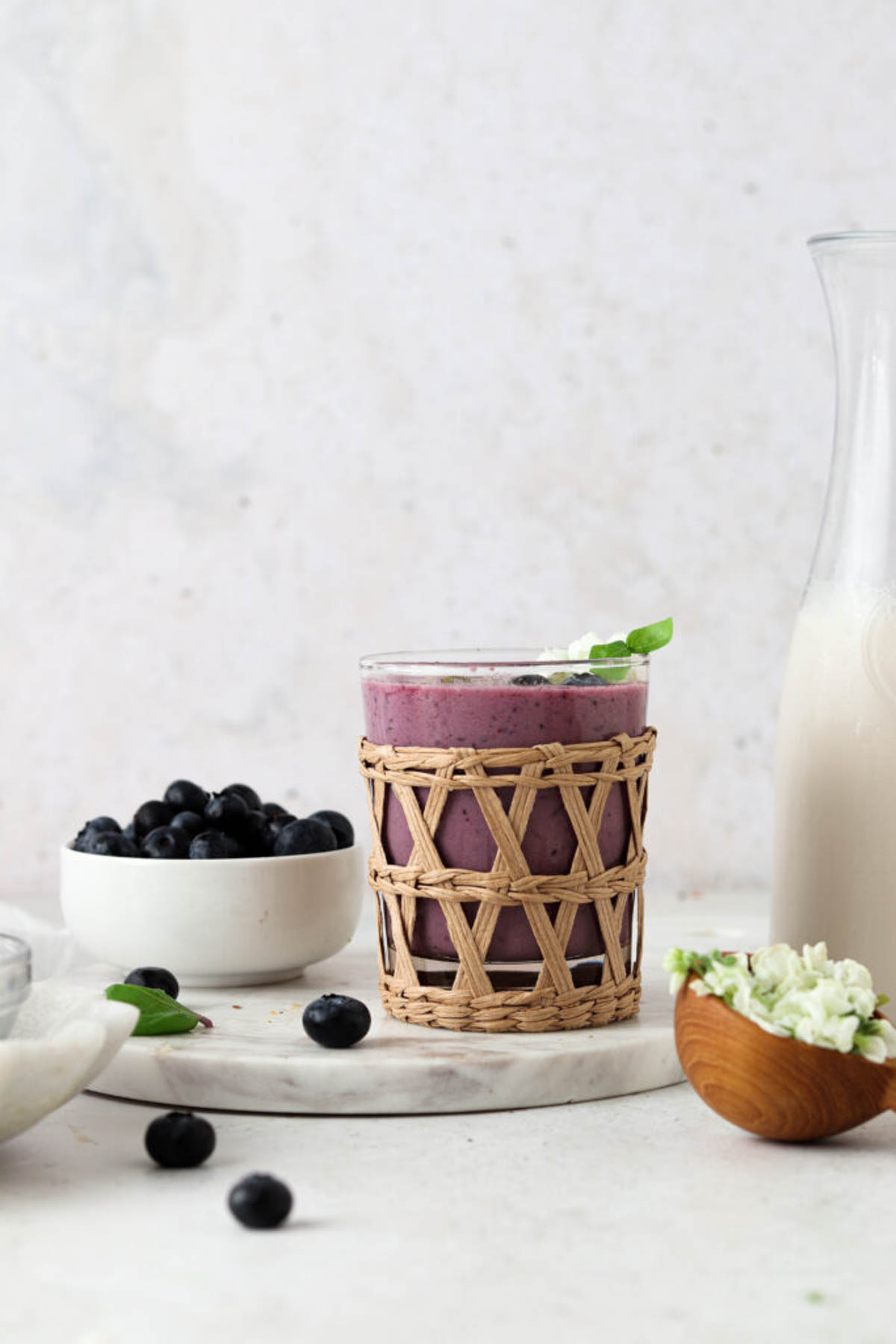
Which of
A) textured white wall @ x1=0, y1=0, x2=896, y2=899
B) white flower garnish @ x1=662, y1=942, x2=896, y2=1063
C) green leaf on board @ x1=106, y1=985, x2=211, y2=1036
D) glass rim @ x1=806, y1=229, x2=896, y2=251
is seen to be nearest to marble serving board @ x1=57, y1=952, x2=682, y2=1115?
green leaf on board @ x1=106, y1=985, x2=211, y2=1036

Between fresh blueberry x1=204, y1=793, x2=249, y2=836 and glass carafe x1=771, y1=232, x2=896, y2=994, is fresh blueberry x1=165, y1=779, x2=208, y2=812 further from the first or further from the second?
glass carafe x1=771, y1=232, x2=896, y2=994

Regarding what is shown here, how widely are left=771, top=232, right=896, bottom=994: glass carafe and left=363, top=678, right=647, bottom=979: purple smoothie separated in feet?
0.48

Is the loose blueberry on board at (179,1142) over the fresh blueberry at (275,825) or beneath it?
beneath

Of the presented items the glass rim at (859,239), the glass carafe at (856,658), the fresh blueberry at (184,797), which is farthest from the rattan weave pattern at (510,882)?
the glass rim at (859,239)

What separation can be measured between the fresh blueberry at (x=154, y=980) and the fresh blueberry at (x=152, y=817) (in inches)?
6.2

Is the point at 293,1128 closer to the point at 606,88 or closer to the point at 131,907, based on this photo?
the point at 131,907

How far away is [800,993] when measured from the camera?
92cm

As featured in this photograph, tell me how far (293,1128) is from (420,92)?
4.89 feet

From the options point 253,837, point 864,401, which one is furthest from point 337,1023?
point 864,401

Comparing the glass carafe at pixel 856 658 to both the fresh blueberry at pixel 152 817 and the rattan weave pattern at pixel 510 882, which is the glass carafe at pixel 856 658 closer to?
the rattan weave pattern at pixel 510 882

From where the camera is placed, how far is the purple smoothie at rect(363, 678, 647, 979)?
3.51 feet

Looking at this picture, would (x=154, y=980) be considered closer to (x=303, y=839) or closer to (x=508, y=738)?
(x=303, y=839)

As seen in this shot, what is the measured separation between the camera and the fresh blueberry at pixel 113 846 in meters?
1.26

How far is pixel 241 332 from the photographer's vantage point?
6.83 ft
